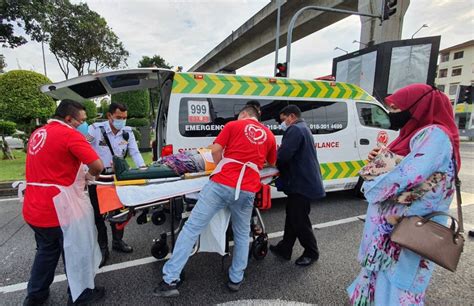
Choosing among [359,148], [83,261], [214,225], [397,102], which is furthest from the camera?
[359,148]

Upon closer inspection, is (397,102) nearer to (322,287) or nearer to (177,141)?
(322,287)

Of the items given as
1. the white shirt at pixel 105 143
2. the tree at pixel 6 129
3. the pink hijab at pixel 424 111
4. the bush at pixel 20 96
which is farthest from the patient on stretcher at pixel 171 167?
the tree at pixel 6 129

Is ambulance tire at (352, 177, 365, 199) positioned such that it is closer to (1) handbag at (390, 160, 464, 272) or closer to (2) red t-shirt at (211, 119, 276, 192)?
(2) red t-shirt at (211, 119, 276, 192)

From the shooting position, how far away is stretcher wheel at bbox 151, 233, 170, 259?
9.05 ft

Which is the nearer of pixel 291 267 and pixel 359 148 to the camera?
pixel 291 267

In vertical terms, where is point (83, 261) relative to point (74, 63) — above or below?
below

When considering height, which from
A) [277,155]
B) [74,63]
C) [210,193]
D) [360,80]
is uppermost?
[74,63]

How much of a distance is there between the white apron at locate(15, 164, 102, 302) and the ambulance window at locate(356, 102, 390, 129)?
4592 millimetres

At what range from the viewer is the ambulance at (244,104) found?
354 centimetres

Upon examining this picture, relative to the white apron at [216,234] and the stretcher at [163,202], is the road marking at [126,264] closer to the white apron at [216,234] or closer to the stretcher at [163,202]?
the stretcher at [163,202]

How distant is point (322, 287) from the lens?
248 cm

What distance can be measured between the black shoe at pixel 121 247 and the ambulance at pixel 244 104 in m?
1.31

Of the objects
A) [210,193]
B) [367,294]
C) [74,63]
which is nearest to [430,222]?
[367,294]

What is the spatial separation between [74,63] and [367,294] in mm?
25840
